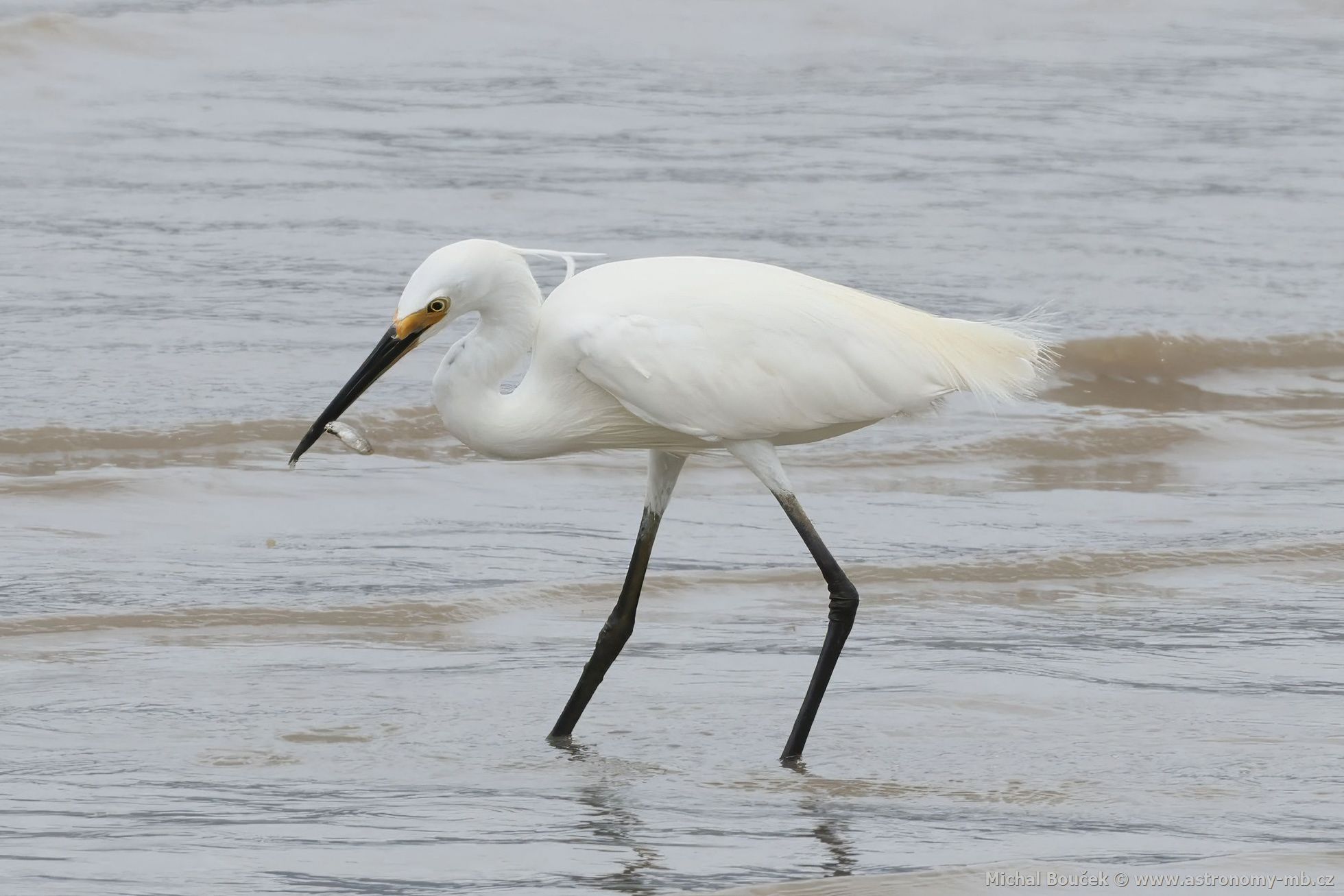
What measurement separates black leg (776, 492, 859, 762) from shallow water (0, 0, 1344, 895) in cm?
11

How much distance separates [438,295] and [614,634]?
1.19 metres

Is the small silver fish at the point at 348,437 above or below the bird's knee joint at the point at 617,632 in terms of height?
above

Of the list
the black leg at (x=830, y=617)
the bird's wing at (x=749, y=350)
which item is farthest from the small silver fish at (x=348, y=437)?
the black leg at (x=830, y=617)

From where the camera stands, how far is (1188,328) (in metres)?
12.3

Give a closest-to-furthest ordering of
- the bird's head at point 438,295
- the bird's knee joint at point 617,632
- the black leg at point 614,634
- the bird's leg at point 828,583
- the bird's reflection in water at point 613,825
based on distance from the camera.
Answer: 1. the bird's reflection in water at point 613,825
2. the bird's head at point 438,295
3. the bird's leg at point 828,583
4. the black leg at point 614,634
5. the bird's knee joint at point 617,632

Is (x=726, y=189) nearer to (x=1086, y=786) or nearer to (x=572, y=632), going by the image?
(x=572, y=632)

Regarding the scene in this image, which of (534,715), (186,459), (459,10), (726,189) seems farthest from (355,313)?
(459,10)

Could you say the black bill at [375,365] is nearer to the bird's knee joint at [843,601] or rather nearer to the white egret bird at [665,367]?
the white egret bird at [665,367]

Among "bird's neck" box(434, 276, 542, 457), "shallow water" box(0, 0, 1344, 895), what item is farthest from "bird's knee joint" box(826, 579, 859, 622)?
"bird's neck" box(434, 276, 542, 457)

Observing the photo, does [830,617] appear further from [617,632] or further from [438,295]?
[438,295]

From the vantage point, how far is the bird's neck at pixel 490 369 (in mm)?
5504

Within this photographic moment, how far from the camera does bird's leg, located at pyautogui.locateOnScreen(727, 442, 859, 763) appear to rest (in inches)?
220

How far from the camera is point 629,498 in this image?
8.86 metres

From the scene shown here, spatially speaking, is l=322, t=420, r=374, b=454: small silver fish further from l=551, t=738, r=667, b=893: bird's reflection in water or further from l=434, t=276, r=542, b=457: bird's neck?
l=551, t=738, r=667, b=893: bird's reflection in water
